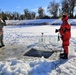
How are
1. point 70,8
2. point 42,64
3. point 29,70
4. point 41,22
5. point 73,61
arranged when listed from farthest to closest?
1. point 70,8
2. point 41,22
3. point 73,61
4. point 42,64
5. point 29,70

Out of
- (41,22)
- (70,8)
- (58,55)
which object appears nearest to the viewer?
(58,55)

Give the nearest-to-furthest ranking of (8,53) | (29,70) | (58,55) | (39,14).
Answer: (29,70) < (58,55) < (8,53) < (39,14)

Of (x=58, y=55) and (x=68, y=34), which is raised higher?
(x=68, y=34)

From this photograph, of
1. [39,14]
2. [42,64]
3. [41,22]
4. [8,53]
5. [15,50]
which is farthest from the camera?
[39,14]

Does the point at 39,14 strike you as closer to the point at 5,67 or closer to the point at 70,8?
the point at 70,8

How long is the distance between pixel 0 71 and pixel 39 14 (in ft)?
152

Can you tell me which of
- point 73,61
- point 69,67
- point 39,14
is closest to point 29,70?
point 69,67

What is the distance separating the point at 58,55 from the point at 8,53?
1.82 metres

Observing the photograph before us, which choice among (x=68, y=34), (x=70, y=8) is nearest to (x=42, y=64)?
(x=68, y=34)

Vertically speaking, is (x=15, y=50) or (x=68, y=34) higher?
(x=68, y=34)

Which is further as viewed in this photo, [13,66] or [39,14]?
[39,14]

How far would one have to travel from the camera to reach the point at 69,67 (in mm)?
5461

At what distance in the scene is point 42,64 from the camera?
546cm

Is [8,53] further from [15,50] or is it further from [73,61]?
[73,61]
